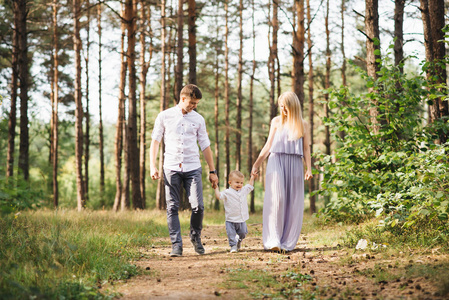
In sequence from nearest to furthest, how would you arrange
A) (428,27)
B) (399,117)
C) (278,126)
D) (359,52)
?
(278,126) → (399,117) → (428,27) → (359,52)

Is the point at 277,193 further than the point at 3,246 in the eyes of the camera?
Yes

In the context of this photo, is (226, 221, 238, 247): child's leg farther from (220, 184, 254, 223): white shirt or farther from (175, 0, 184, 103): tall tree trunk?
(175, 0, 184, 103): tall tree trunk

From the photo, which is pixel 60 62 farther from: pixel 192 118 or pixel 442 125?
pixel 442 125

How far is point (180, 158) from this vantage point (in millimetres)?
6348

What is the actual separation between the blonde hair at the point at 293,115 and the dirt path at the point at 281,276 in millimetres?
1889

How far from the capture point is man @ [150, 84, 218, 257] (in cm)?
631

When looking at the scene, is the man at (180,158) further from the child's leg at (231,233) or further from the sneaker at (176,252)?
the child's leg at (231,233)

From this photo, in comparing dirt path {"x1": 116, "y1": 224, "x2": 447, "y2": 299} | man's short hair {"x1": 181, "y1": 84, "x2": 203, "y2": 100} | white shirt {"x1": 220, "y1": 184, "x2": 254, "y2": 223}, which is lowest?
dirt path {"x1": 116, "y1": 224, "x2": 447, "y2": 299}

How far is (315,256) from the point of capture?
6.08 metres

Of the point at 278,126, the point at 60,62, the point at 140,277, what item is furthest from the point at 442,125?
the point at 60,62

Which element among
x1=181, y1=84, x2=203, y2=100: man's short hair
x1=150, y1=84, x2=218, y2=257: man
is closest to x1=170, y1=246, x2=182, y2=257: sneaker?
x1=150, y1=84, x2=218, y2=257: man

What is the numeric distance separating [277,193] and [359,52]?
19122 millimetres

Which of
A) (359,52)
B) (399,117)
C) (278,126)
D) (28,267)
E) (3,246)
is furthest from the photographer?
(359,52)

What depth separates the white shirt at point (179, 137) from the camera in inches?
250
